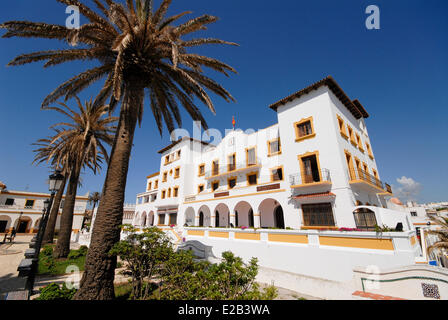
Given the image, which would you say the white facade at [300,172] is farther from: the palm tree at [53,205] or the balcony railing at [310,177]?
the palm tree at [53,205]

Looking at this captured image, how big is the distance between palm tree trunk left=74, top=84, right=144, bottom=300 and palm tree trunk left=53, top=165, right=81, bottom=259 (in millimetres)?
10233

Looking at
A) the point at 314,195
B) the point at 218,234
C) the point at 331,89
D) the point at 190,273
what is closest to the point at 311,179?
the point at 314,195

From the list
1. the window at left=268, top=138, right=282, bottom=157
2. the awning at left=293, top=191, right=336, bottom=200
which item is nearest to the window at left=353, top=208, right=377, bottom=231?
the awning at left=293, top=191, right=336, bottom=200

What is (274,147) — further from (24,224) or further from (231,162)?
(24,224)

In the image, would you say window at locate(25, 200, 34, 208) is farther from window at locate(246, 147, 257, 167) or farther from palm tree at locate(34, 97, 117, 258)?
window at locate(246, 147, 257, 167)

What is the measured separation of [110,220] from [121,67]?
5.55 meters

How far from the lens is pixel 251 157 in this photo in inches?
803

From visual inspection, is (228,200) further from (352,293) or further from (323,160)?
(352,293)

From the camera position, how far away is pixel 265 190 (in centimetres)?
1652

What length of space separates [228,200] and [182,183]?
9416 millimetres

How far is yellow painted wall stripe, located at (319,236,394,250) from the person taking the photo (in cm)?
835

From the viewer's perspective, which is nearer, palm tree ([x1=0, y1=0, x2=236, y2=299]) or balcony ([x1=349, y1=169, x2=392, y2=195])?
palm tree ([x1=0, y1=0, x2=236, y2=299])

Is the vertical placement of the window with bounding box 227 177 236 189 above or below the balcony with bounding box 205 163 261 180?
below
